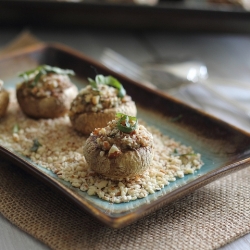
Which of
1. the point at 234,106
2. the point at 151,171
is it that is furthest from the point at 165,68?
the point at 151,171

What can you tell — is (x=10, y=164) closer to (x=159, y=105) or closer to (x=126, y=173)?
(x=126, y=173)

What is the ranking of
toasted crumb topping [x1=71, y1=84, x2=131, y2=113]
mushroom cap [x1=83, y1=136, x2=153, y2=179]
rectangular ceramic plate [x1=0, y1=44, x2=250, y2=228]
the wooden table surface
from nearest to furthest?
rectangular ceramic plate [x1=0, y1=44, x2=250, y2=228] < mushroom cap [x1=83, y1=136, x2=153, y2=179] < toasted crumb topping [x1=71, y1=84, x2=131, y2=113] < the wooden table surface

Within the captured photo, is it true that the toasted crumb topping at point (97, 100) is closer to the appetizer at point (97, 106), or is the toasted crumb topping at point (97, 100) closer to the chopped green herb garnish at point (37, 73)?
the appetizer at point (97, 106)

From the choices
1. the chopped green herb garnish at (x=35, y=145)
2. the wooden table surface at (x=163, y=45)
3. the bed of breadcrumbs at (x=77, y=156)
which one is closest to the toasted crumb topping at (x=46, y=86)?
the bed of breadcrumbs at (x=77, y=156)

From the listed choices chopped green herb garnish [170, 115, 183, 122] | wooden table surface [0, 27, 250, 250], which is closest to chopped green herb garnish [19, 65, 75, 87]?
chopped green herb garnish [170, 115, 183, 122]

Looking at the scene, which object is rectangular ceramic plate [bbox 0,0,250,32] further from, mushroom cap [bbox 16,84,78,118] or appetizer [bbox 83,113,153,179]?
appetizer [bbox 83,113,153,179]

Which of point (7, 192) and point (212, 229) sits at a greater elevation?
point (212, 229)
